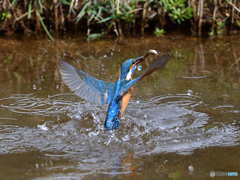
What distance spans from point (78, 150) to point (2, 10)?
460cm

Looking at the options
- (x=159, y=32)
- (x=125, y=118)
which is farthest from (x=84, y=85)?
(x=159, y=32)

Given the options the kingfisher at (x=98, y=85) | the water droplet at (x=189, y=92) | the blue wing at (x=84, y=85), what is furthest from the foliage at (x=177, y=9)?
the blue wing at (x=84, y=85)

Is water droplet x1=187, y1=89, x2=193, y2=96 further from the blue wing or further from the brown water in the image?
the blue wing

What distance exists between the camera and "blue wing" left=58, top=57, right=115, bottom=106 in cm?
379

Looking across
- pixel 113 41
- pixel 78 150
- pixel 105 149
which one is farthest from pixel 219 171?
pixel 113 41

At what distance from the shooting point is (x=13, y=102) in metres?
4.21

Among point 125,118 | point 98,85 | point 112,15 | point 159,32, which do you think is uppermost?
point 112,15

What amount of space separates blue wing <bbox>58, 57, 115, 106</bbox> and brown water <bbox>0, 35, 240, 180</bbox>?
0.33m

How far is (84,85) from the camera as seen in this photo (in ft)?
12.6

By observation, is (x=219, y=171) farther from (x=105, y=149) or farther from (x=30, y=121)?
(x=30, y=121)

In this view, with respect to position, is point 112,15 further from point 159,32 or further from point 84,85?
point 84,85

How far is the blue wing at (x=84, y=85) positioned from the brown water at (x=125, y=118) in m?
0.33

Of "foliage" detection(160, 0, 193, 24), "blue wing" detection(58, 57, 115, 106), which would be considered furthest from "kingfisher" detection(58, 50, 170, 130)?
"foliage" detection(160, 0, 193, 24)

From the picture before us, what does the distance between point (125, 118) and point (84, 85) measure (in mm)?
613
